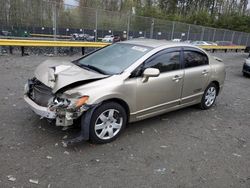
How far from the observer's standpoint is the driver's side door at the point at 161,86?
4.13 metres

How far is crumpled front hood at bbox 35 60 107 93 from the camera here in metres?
3.53

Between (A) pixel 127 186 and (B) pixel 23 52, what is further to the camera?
(B) pixel 23 52

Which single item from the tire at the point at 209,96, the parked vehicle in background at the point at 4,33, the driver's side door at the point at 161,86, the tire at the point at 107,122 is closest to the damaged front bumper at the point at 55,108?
the tire at the point at 107,122

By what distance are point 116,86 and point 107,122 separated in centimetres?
57

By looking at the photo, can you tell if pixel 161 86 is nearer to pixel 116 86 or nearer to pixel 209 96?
pixel 116 86

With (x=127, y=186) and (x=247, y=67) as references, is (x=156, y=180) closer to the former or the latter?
(x=127, y=186)

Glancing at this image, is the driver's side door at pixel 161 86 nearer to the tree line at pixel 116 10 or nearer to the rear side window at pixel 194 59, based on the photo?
the rear side window at pixel 194 59

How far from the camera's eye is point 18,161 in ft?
10.6

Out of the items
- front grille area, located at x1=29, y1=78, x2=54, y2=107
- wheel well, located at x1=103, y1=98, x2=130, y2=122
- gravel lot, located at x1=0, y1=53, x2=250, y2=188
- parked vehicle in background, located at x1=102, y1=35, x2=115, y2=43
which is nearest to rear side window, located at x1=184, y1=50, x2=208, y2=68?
gravel lot, located at x1=0, y1=53, x2=250, y2=188

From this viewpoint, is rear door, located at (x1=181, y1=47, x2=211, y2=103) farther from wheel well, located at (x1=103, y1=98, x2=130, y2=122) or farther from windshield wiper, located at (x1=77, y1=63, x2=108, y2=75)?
windshield wiper, located at (x1=77, y1=63, x2=108, y2=75)

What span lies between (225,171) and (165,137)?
1144 millimetres

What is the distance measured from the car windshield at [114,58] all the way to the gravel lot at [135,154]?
44.3 inches

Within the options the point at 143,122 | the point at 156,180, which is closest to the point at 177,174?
the point at 156,180

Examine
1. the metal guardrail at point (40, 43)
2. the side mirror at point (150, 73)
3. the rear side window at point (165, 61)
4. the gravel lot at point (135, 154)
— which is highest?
the rear side window at point (165, 61)
